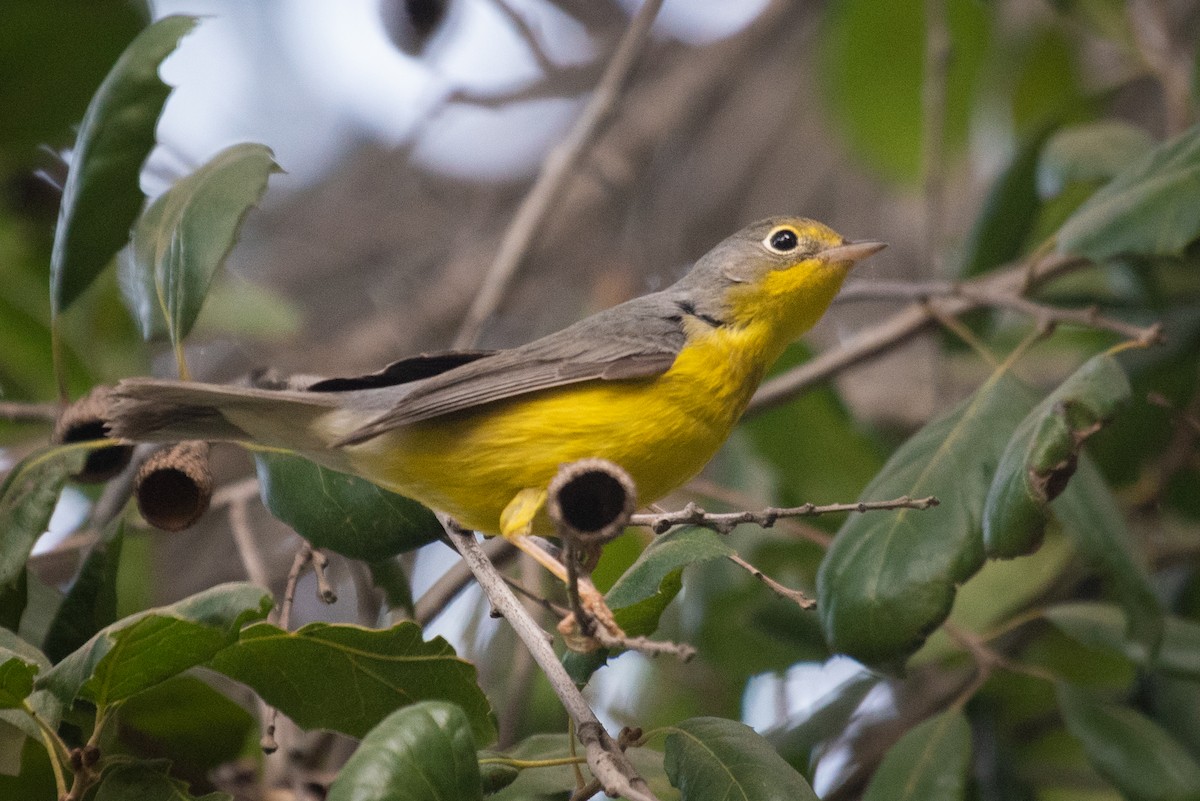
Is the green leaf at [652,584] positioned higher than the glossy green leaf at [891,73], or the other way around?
the glossy green leaf at [891,73]

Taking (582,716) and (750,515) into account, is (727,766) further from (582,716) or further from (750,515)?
(750,515)

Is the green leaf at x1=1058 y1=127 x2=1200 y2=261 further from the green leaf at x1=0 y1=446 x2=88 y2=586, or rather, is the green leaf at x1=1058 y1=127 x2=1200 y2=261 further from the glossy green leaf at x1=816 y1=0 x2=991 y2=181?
the green leaf at x1=0 y1=446 x2=88 y2=586

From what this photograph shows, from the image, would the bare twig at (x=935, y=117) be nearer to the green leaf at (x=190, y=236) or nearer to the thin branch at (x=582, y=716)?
the green leaf at (x=190, y=236)

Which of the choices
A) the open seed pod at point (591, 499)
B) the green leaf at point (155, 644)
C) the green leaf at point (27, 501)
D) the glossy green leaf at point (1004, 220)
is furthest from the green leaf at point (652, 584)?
the glossy green leaf at point (1004, 220)

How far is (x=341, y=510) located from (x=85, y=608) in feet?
1.97

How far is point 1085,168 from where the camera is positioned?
152 inches

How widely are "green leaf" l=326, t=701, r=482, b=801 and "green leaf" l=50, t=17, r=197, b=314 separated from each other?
1.69 m

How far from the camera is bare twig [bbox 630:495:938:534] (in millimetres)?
2146

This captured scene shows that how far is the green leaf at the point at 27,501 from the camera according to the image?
101 inches

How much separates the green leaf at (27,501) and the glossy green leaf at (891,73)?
3860mm

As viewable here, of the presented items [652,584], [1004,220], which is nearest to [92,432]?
[652,584]

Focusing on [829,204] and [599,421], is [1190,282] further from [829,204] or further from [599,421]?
[829,204]

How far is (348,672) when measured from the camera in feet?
7.79

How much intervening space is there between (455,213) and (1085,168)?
4.52 metres
